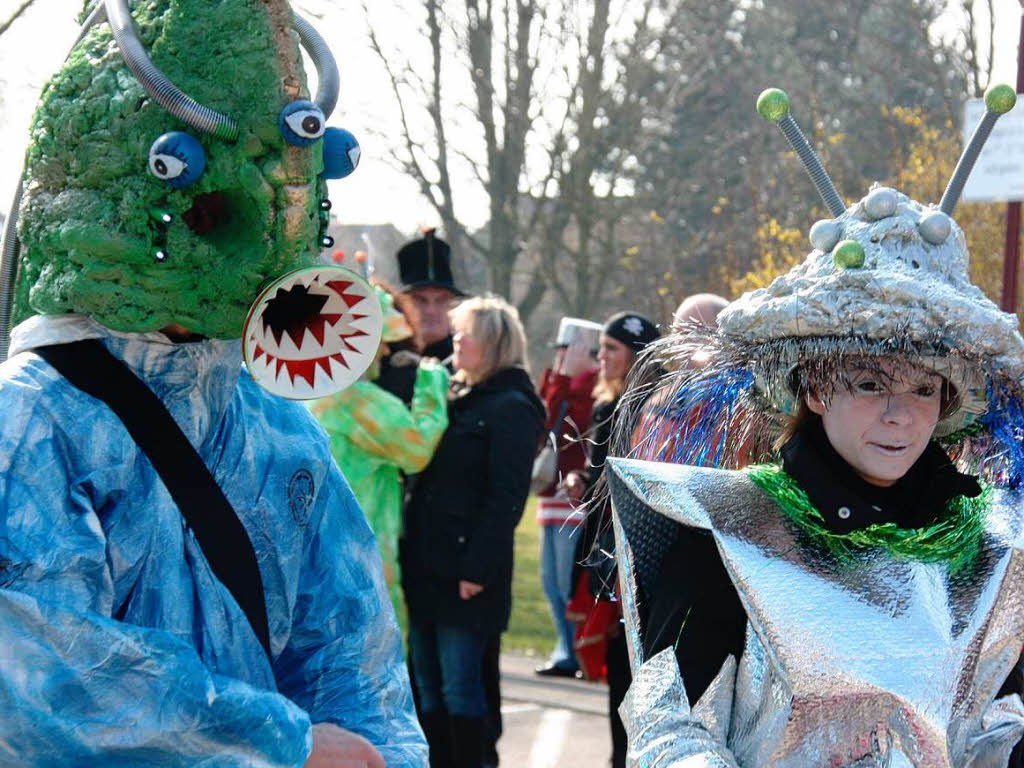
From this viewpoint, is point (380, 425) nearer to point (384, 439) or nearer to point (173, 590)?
point (384, 439)

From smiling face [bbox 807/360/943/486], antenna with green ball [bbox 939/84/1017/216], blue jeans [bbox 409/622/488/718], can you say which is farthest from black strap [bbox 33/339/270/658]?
blue jeans [bbox 409/622/488/718]

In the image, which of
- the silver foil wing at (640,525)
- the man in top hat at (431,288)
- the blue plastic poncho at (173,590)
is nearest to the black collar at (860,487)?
the silver foil wing at (640,525)

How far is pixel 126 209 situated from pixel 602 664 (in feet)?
11.9

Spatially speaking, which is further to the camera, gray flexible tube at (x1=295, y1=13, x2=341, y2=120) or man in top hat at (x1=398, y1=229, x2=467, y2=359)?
man in top hat at (x1=398, y1=229, x2=467, y2=359)

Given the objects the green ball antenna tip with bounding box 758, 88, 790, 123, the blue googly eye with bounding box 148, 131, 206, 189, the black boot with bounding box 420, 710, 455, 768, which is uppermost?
the green ball antenna tip with bounding box 758, 88, 790, 123

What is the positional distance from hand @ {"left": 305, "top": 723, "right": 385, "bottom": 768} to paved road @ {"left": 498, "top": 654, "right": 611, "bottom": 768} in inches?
160

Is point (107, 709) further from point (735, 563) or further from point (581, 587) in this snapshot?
point (581, 587)

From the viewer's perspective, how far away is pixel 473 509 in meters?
5.70

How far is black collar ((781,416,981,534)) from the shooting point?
264 cm

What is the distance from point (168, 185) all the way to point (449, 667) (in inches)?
143

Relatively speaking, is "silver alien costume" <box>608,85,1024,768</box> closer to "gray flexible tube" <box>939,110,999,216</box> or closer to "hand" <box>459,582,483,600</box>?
"gray flexible tube" <box>939,110,999,216</box>

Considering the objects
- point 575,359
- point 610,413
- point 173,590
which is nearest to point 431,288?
point 575,359

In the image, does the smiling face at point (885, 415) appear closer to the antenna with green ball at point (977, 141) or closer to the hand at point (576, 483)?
the antenna with green ball at point (977, 141)

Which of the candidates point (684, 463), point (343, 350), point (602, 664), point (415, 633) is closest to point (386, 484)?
point (415, 633)
